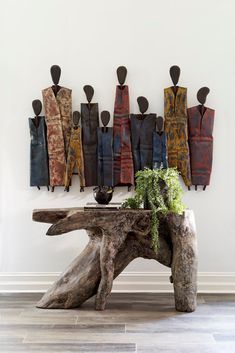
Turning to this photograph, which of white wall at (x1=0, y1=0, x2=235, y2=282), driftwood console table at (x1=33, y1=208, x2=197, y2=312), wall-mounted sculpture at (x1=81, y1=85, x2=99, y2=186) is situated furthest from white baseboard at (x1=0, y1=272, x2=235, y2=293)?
wall-mounted sculpture at (x1=81, y1=85, x2=99, y2=186)

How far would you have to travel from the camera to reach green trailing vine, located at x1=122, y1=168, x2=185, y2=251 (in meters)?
3.13

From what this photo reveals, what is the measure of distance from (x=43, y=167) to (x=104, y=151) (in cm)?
51

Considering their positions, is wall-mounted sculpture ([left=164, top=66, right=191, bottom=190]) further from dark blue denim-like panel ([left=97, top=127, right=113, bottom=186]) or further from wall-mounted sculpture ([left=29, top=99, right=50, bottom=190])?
wall-mounted sculpture ([left=29, top=99, right=50, bottom=190])

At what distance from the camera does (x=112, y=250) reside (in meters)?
3.12

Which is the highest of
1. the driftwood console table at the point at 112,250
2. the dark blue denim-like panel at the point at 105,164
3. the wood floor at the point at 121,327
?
the dark blue denim-like panel at the point at 105,164

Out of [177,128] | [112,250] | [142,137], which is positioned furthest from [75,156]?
[112,250]

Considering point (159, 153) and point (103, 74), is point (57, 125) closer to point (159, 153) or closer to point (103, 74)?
point (103, 74)

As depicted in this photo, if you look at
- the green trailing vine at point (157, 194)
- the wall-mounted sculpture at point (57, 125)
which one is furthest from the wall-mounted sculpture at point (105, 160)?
the green trailing vine at point (157, 194)

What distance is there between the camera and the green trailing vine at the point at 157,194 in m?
3.13

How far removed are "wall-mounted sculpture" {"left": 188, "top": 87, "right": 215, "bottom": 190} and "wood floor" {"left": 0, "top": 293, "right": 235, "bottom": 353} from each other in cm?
97

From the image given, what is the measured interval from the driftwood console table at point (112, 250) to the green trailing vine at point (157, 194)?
2.5 inches

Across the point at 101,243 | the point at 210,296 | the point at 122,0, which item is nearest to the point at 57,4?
the point at 122,0

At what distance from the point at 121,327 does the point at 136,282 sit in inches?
40.4

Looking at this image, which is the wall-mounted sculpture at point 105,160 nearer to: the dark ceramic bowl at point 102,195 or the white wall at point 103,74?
the white wall at point 103,74
